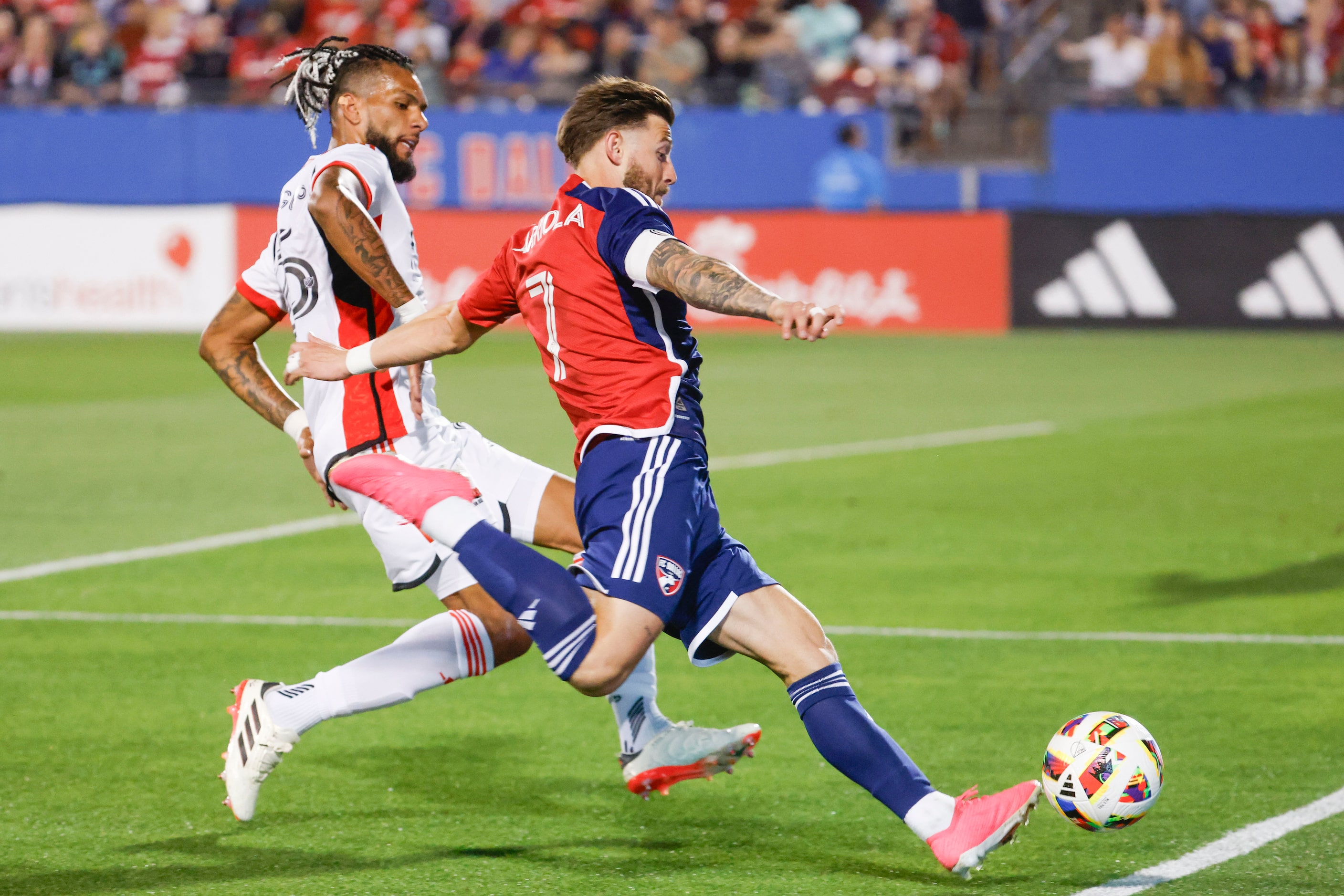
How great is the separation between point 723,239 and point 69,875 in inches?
654

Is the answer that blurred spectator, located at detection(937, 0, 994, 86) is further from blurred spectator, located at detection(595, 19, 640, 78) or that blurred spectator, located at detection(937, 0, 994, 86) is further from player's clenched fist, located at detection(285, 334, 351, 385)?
player's clenched fist, located at detection(285, 334, 351, 385)

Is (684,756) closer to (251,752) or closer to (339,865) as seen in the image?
(339,865)

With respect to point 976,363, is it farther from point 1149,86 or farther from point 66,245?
point 66,245

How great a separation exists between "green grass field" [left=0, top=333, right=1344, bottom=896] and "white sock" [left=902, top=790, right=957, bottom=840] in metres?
0.33

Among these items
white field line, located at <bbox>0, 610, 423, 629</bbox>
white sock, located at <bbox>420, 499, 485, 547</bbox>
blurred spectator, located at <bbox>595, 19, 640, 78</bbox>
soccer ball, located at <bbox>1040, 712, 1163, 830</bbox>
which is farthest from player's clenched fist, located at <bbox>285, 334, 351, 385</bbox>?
blurred spectator, located at <bbox>595, 19, 640, 78</bbox>

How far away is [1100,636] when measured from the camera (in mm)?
7559

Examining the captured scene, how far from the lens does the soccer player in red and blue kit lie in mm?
4402

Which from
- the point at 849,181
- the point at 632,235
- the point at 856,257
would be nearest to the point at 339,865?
the point at 632,235

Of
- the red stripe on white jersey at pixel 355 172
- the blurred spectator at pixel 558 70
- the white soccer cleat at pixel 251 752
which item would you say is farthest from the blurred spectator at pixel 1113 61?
the white soccer cleat at pixel 251 752

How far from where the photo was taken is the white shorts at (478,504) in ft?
16.6

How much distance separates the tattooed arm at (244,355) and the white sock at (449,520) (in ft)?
3.08

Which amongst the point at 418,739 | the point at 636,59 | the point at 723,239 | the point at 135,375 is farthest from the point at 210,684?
the point at 636,59

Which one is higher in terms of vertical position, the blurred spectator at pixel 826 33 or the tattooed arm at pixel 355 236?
the tattooed arm at pixel 355 236

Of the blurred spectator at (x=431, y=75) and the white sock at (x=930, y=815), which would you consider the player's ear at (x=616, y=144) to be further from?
the blurred spectator at (x=431, y=75)
